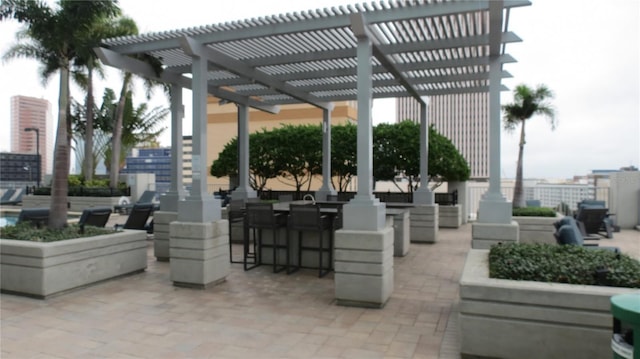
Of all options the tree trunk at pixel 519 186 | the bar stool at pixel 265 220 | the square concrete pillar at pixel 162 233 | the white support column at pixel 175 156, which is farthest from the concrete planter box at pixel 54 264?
the tree trunk at pixel 519 186

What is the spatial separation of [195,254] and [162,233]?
235 centimetres

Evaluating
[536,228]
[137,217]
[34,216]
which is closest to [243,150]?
[137,217]

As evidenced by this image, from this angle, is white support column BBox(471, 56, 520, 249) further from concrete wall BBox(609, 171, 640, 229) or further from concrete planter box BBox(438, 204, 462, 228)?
concrete wall BBox(609, 171, 640, 229)

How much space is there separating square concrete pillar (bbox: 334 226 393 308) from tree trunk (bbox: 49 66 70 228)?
187 inches

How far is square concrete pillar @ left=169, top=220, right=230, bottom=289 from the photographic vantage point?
249 inches

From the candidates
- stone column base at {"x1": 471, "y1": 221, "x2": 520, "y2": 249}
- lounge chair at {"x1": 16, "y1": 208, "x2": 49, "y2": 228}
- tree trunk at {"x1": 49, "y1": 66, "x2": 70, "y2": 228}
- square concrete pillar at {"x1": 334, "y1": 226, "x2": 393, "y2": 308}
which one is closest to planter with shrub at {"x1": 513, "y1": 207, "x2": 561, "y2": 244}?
stone column base at {"x1": 471, "y1": 221, "x2": 520, "y2": 249}

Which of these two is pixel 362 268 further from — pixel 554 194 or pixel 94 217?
pixel 554 194

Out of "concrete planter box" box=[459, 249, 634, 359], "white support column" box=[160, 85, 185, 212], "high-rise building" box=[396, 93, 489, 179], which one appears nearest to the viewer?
"concrete planter box" box=[459, 249, 634, 359]

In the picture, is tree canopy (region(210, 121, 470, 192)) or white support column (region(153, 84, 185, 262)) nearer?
white support column (region(153, 84, 185, 262))

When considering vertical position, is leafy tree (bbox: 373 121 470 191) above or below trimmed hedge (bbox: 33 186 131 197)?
above

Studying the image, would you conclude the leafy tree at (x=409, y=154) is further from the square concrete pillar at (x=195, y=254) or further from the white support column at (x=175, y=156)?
the square concrete pillar at (x=195, y=254)

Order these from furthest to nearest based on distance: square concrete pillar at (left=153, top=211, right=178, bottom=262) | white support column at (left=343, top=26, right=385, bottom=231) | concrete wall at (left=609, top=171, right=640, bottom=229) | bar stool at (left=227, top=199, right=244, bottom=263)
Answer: concrete wall at (left=609, top=171, right=640, bottom=229)
square concrete pillar at (left=153, top=211, right=178, bottom=262)
bar stool at (left=227, top=199, right=244, bottom=263)
white support column at (left=343, top=26, right=385, bottom=231)

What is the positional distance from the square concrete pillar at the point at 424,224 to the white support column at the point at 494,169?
4052 millimetres

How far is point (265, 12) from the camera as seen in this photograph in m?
6.54
